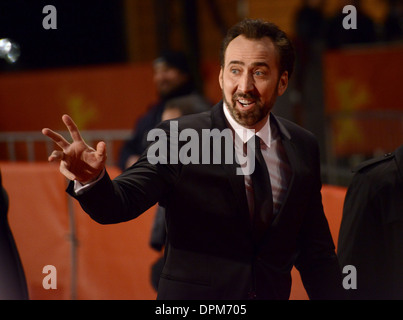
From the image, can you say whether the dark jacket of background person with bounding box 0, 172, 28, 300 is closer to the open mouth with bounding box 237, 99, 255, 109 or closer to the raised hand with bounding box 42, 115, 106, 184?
the raised hand with bounding box 42, 115, 106, 184

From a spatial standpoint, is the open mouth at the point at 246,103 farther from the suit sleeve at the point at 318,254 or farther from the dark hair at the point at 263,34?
the suit sleeve at the point at 318,254

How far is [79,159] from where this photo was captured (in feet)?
7.80

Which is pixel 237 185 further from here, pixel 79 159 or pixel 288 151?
pixel 79 159

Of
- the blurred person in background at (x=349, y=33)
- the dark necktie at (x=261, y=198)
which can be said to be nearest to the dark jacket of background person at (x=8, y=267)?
the dark necktie at (x=261, y=198)

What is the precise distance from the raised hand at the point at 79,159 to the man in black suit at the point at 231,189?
0.16 meters

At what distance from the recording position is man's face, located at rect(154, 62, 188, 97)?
6.54 metres

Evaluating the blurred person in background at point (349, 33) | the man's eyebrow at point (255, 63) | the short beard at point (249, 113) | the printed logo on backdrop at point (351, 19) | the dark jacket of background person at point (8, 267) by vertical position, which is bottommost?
the dark jacket of background person at point (8, 267)

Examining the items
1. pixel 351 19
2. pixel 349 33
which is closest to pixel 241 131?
pixel 351 19

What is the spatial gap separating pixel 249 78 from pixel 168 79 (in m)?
4.03

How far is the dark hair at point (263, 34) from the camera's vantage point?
104 inches

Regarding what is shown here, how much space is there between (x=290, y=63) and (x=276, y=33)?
0.45 ft

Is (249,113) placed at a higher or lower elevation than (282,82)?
lower

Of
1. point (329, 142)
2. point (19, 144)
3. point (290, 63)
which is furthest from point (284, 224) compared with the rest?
point (19, 144)

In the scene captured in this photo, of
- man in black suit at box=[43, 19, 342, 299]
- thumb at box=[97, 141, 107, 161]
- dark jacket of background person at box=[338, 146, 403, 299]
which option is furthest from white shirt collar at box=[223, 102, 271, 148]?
dark jacket of background person at box=[338, 146, 403, 299]
